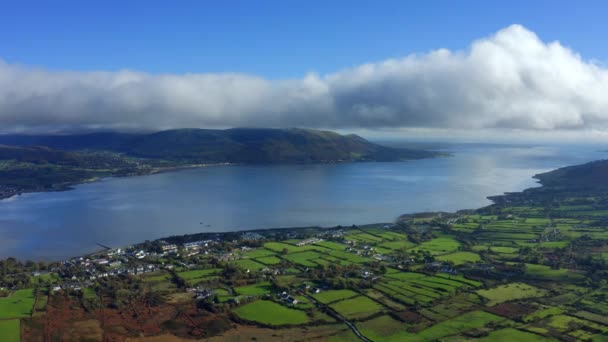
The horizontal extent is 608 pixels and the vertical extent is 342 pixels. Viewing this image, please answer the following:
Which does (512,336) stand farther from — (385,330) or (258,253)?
(258,253)

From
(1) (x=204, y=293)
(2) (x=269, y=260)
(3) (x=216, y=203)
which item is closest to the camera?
(1) (x=204, y=293)

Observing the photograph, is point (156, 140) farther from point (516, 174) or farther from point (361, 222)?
point (361, 222)

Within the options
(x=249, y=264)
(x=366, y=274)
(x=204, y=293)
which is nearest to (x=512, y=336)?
(x=366, y=274)

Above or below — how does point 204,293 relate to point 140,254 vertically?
below

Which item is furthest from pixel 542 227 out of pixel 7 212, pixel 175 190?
pixel 7 212

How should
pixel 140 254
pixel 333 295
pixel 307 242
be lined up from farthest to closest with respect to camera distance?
1. pixel 307 242
2. pixel 140 254
3. pixel 333 295
